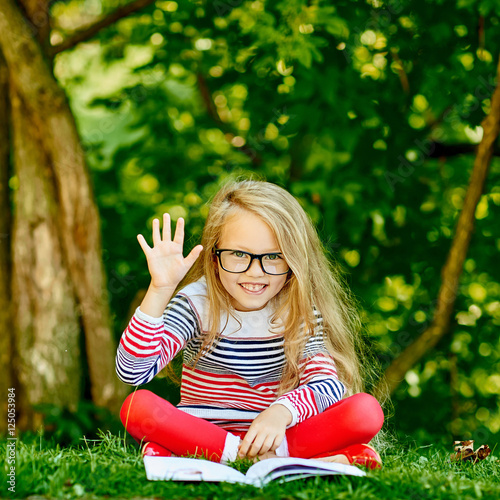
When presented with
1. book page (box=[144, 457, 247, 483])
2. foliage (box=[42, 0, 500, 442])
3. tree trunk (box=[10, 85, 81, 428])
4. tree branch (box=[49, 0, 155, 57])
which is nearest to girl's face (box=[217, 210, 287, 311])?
book page (box=[144, 457, 247, 483])

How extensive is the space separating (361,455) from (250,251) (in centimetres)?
85

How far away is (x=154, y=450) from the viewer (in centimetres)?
238

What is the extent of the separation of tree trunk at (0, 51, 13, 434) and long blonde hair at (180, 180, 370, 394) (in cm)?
200

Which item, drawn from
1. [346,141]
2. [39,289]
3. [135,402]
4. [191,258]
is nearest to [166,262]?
[191,258]

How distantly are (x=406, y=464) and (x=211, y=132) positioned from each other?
3.93 metres

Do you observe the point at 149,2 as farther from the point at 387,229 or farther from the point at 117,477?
the point at 117,477

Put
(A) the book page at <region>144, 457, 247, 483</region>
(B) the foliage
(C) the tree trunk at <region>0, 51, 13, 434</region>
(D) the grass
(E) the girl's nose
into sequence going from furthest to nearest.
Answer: (C) the tree trunk at <region>0, 51, 13, 434</region> < (B) the foliage < (E) the girl's nose < (A) the book page at <region>144, 457, 247, 483</region> < (D) the grass

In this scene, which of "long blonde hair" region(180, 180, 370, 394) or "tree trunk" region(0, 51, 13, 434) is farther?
"tree trunk" region(0, 51, 13, 434)

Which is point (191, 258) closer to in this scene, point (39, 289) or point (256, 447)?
point (256, 447)

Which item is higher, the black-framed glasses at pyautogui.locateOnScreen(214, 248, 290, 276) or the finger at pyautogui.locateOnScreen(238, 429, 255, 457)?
the black-framed glasses at pyautogui.locateOnScreen(214, 248, 290, 276)

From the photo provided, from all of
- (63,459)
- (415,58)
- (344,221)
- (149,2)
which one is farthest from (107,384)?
(415,58)

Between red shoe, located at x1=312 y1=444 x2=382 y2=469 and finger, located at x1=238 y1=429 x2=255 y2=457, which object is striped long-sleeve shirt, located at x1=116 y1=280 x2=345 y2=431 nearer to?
red shoe, located at x1=312 y1=444 x2=382 y2=469

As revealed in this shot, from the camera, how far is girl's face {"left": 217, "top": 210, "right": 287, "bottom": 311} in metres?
2.58

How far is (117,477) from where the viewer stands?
75.0 inches
